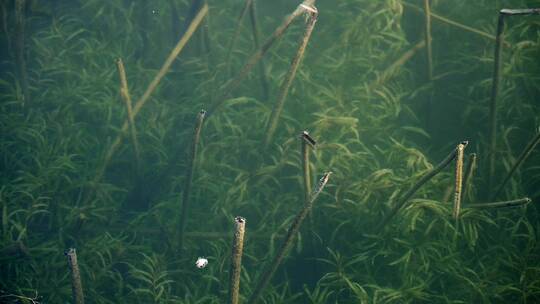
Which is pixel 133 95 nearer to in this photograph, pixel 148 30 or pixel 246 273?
pixel 148 30

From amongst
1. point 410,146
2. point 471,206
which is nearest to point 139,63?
point 410,146

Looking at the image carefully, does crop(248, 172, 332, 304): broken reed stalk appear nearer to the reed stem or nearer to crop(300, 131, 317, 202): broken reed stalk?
crop(300, 131, 317, 202): broken reed stalk

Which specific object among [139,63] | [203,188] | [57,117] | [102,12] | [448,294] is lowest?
[448,294]

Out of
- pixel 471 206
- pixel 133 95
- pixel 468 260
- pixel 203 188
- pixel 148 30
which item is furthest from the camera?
pixel 148 30

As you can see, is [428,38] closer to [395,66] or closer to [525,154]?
[395,66]

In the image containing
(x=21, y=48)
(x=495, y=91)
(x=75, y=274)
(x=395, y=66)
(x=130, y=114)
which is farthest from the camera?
(x=395, y=66)

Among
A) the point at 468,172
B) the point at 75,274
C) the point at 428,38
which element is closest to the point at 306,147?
the point at 468,172
